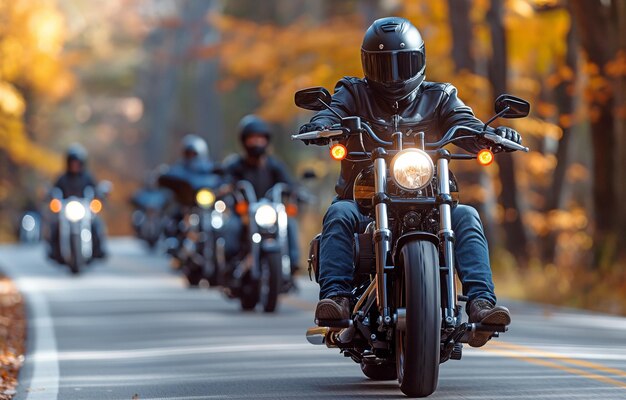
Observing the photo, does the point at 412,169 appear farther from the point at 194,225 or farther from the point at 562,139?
the point at 562,139

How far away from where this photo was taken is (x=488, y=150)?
1047 centimetres

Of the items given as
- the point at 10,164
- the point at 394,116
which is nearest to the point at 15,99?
the point at 394,116

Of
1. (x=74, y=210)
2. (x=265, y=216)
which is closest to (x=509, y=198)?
(x=74, y=210)

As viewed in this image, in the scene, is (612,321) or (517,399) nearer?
(517,399)

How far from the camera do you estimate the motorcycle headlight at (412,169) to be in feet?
32.7

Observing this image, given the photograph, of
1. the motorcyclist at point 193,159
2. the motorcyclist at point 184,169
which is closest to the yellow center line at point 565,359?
the motorcyclist at point 184,169

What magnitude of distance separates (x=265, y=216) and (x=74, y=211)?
10621mm

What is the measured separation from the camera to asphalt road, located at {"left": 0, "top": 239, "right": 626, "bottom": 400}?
11156mm

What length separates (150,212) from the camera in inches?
1679

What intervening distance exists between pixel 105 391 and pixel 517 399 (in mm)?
3015

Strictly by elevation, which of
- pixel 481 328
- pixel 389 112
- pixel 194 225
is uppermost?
pixel 389 112

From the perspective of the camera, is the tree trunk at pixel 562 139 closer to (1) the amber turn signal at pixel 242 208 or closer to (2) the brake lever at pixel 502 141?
(1) the amber turn signal at pixel 242 208

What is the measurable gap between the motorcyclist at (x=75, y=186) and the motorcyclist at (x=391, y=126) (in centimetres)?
1963

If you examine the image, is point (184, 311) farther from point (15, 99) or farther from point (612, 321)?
point (15, 99)
